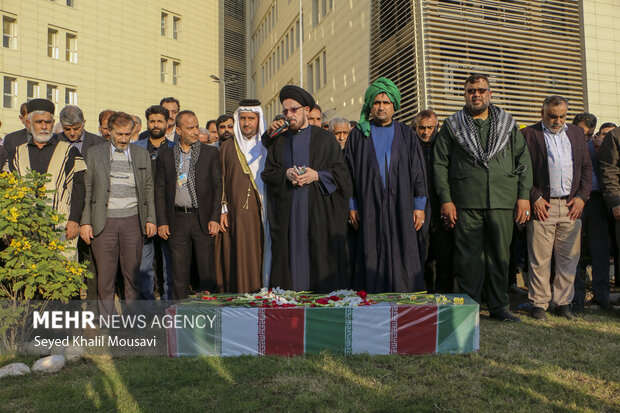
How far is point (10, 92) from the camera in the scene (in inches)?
843

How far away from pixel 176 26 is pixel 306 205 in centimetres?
2722

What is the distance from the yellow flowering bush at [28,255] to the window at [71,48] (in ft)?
73.6

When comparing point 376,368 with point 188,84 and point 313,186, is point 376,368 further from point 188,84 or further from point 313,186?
point 188,84

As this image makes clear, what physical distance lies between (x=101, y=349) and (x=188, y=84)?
86.7 feet

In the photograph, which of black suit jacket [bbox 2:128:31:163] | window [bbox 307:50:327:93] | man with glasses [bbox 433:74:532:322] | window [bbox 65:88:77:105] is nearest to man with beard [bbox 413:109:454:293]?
man with glasses [bbox 433:74:532:322]

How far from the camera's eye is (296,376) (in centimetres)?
316

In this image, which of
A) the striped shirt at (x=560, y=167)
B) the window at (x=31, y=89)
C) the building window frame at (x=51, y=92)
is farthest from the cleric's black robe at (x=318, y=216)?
the building window frame at (x=51, y=92)

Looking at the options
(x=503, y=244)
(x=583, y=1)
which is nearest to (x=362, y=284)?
(x=503, y=244)

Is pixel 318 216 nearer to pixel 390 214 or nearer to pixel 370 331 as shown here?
pixel 390 214

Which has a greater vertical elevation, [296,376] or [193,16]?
[193,16]

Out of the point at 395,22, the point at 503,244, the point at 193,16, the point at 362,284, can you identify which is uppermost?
the point at 193,16

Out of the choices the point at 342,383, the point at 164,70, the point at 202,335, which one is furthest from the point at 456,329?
the point at 164,70

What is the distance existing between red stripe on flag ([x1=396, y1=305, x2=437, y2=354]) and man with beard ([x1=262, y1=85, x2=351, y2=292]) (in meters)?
1.03

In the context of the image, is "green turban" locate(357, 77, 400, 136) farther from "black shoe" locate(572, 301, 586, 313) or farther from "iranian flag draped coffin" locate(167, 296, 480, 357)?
"black shoe" locate(572, 301, 586, 313)
